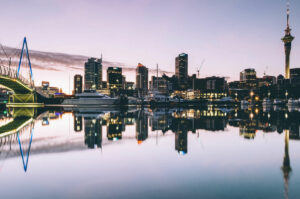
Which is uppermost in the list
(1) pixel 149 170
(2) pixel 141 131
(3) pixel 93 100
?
(3) pixel 93 100

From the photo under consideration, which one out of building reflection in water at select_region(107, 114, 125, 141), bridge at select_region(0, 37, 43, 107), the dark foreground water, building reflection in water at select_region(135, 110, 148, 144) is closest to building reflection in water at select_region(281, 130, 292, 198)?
the dark foreground water

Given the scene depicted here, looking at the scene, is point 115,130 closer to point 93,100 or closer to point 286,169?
point 286,169

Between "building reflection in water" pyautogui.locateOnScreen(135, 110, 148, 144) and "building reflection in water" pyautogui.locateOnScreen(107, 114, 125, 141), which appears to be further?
"building reflection in water" pyautogui.locateOnScreen(107, 114, 125, 141)

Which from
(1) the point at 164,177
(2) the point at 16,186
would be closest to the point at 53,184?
(2) the point at 16,186

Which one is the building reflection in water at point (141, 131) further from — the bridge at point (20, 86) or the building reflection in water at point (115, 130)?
the bridge at point (20, 86)

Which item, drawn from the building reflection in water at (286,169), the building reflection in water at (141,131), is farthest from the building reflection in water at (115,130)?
the building reflection in water at (286,169)

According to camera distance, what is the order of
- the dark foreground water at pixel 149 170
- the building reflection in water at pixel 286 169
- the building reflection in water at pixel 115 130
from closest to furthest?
the dark foreground water at pixel 149 170 < the building reflection in water at pixel 286 169 < the building reflection in water at pixel 115 130

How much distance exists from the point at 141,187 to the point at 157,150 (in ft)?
14.5

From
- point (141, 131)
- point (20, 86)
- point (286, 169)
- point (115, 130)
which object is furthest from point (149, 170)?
point (20, 86)

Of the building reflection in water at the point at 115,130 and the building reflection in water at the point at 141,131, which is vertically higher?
the building reflection in water at the point at 115,130

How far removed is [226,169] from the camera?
21.7 feet

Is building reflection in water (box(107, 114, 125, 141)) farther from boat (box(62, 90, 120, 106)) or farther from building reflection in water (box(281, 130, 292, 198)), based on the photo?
→ boat (box(62, 90, 120, 106))

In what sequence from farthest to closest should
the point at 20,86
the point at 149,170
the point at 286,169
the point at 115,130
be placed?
the point at 20,86, the point at 115,130, the point at 286,169, the point at 149,170

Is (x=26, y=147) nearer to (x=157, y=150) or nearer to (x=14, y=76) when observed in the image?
(x=157, y=150)
